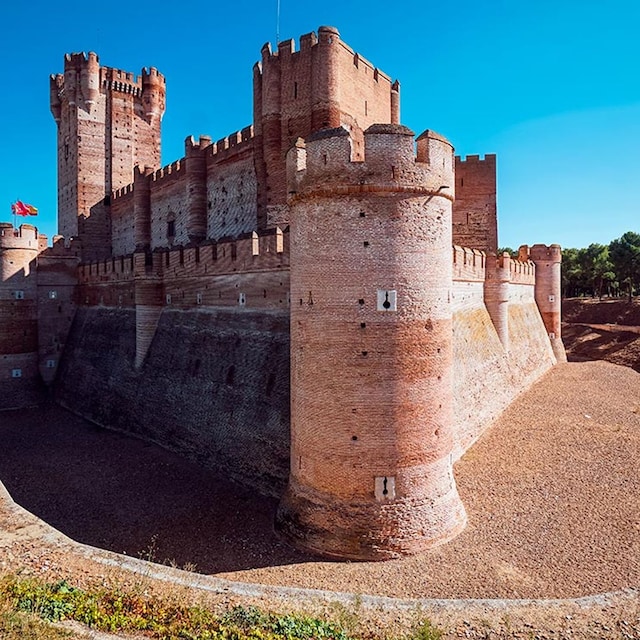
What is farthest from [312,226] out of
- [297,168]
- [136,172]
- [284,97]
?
[136,172]

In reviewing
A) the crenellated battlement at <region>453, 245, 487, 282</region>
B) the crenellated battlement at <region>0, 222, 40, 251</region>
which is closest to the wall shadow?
the crenellated battlement at <region>453, 245, 487, 282</region>

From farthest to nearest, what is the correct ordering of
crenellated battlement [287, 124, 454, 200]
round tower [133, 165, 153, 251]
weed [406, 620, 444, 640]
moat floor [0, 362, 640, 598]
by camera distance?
round tower [133, 165, 153, 251] → crenellated battlement [287, 124, 454, 200] → moat floor [0, 362, 640, 598] → weed [406, 620, 444, 640]

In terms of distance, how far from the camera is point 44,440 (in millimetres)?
20562

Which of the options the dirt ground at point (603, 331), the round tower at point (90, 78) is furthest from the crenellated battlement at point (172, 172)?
the dirt ground at point (603, 331)

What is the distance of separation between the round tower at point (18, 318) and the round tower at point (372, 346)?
69.8ft

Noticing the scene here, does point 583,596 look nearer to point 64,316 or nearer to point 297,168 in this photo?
point 297,168

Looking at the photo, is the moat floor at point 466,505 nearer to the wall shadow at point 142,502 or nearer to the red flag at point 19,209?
the wall shadow at point 142,502

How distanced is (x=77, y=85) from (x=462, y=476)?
33.7 meters

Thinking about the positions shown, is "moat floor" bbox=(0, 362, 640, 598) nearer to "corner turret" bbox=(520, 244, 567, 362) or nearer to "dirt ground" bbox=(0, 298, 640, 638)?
"dirt ground" bbox=(0, 298, 640, 638)

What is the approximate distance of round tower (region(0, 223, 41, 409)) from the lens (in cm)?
2670

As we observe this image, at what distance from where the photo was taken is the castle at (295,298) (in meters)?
11.1

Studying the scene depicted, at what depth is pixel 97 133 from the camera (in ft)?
112

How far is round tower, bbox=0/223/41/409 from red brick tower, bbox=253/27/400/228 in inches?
591

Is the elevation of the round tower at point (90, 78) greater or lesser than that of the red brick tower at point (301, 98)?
greater
